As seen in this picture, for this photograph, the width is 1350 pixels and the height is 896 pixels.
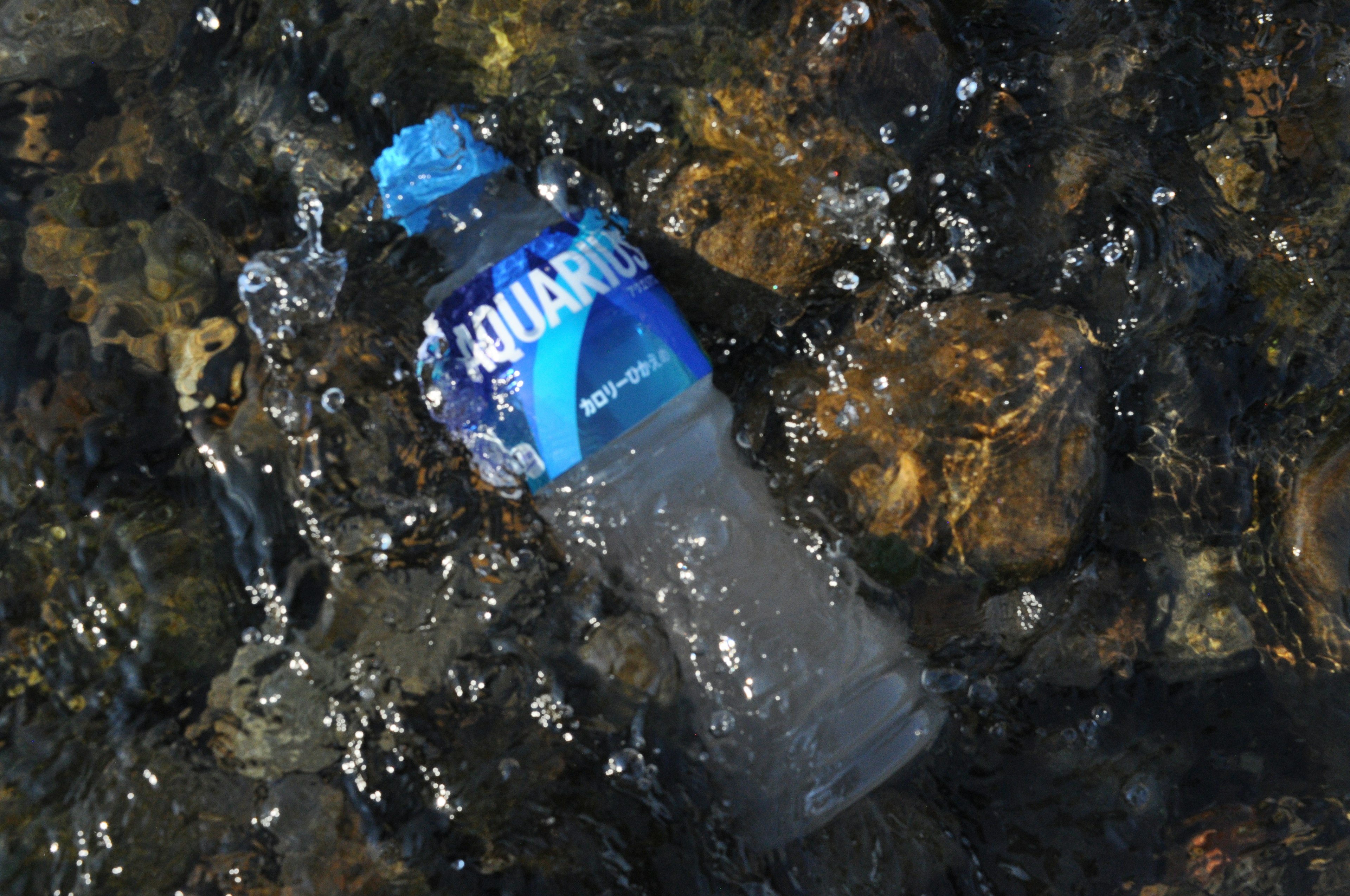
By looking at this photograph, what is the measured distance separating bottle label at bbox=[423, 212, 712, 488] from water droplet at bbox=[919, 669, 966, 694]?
886mm

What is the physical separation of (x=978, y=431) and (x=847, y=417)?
0.92 ft

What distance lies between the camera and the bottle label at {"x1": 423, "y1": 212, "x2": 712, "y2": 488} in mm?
1743

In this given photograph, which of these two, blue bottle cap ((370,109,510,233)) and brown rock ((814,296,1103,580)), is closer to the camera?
blue bottle cap ((370,109,510,233))

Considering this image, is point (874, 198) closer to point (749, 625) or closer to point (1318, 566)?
point (749, 625)

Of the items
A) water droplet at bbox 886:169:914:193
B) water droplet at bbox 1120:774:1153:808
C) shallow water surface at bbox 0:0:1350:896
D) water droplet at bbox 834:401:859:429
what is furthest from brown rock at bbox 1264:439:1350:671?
water droplet at bbox 886:169:914:193

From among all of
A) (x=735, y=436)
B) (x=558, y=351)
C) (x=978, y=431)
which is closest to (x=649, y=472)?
(x=735, y=436)

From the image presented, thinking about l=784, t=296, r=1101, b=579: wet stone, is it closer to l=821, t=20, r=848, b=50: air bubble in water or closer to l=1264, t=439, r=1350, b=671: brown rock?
l=1264, t=439, r=1350, b=671: brown rock

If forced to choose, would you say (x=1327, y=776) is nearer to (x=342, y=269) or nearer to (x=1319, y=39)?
(x=1319, y=39)

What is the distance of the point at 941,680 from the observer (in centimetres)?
210

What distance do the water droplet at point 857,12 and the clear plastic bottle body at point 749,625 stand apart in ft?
2.86

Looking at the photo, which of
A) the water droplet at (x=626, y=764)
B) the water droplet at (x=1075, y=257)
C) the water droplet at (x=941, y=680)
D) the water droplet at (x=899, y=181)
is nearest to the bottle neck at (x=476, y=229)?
the water droplet at (x=899, y=181)

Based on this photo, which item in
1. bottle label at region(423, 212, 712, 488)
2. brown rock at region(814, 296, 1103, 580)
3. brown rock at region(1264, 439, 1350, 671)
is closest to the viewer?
bottle label at region(423, 212, 712, 488)

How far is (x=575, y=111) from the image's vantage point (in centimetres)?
223

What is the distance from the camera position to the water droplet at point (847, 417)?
6.66 ft
